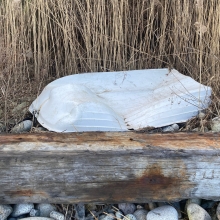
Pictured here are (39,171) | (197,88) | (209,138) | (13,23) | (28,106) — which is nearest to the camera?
(39,171)

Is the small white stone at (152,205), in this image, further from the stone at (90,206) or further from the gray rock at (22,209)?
the gray rock at (22,209)

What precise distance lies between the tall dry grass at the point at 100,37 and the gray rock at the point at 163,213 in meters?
1.07

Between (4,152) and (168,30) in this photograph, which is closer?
(4,152)

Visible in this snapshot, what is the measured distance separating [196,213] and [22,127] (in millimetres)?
980

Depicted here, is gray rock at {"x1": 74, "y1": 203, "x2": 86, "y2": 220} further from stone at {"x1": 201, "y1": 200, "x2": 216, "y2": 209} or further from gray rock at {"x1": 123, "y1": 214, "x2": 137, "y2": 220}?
stone at {"x1": 201, "y1": 200, "x2": 216, "y2": 209}

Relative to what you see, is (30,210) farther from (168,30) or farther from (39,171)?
(168,30)

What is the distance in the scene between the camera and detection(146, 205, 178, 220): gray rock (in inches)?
51.4

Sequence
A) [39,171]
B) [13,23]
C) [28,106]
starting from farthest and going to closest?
[13,23]
[28,106]
[39,171]

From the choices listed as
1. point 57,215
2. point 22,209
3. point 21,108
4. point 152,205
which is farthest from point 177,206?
point 21,108

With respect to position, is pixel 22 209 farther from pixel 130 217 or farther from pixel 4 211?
pixel 130 217

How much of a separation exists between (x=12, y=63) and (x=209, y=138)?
1407 mm

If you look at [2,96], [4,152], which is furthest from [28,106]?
[4,152]

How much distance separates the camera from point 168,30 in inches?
94.0

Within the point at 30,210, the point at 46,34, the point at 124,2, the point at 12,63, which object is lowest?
the point at 30,210
